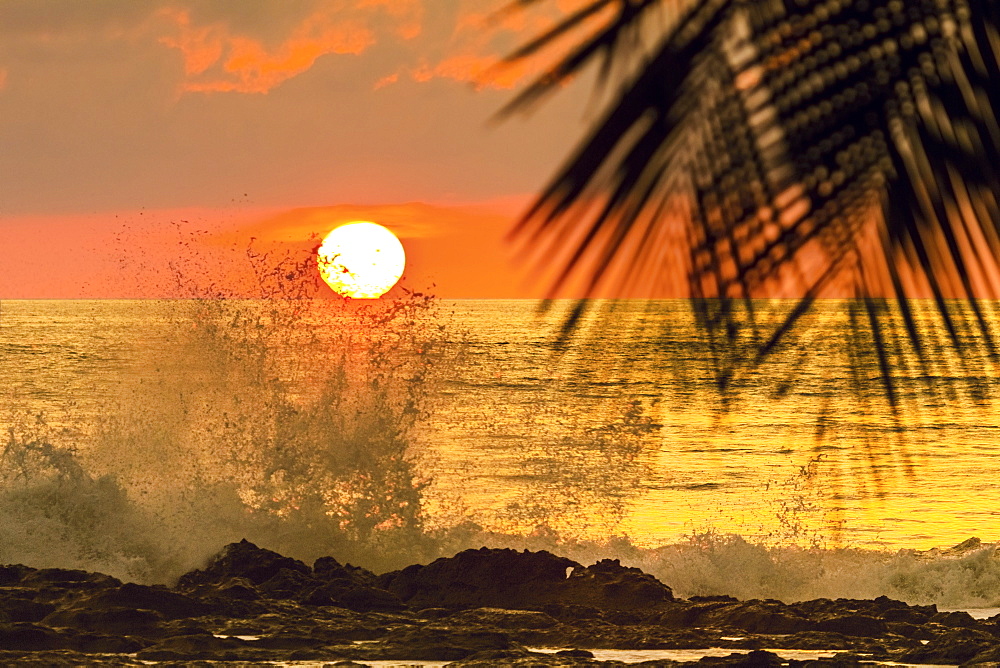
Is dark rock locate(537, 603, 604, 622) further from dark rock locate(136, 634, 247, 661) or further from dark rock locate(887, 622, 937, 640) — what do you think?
dark rock locate(136, 634, 247, 661)

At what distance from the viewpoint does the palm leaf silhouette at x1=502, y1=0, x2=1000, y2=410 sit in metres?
0.49

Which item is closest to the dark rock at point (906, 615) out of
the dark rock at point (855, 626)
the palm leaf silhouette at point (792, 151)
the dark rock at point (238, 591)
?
the dark rock at point (855, 626)

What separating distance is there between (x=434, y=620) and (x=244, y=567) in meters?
1.70

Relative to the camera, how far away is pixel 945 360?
0.58 meters

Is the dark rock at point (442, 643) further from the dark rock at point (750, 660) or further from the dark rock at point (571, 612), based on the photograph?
the dark rock at point (750, 660)

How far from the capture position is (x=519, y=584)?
807 centimetres

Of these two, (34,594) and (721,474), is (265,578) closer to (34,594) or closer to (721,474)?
(34,594)

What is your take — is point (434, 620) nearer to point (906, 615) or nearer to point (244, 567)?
point (244, 567)

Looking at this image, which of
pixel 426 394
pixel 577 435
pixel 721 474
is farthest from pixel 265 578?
pixel 426 394

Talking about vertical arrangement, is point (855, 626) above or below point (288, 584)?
below

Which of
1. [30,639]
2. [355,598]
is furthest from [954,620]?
[30,639]

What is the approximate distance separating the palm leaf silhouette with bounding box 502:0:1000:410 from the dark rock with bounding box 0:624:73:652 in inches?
259

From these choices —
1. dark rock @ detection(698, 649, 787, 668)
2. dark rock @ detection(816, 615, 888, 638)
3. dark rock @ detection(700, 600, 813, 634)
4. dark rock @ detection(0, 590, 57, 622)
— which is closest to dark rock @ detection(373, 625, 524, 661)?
dark rock @ detection(698, 649, 787, 668)

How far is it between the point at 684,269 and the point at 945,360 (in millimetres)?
162
